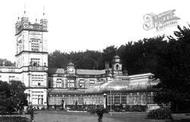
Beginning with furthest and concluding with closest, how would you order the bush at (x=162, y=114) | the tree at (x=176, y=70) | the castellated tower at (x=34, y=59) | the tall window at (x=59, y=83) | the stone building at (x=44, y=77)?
the tall window at (x=59, y=83) → the castellated tower at (x=34, y=59) → the stone building at (x=44, y=77) → the bush at (x=162, y=114) → the tree at (x=176, y=70)

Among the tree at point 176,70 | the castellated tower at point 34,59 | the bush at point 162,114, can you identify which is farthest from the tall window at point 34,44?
the tree at point 176,70

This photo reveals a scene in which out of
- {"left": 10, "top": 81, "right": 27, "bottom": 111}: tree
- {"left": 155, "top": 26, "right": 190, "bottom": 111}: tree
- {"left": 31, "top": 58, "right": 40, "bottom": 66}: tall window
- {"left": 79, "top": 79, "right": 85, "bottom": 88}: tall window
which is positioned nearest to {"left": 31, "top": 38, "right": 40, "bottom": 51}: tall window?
{"left": 31, "top": 58, "right": 40, "bottom": 66}: tall window

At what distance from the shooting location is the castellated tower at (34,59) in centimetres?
7325

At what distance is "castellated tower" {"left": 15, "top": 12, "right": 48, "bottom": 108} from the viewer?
73250 mm

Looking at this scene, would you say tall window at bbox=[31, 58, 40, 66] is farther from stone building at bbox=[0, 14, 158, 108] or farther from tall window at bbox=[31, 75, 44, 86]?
tall window at bbox=[31, 75, 44, 86]

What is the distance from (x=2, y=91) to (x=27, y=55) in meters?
31.6

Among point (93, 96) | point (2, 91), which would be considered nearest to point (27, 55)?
point (93, 96)

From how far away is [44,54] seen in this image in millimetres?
75688

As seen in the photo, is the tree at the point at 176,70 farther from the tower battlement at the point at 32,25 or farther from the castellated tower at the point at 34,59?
the tower battlement at the point at 32,25

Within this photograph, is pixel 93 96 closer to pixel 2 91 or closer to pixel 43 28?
pixel 43 28

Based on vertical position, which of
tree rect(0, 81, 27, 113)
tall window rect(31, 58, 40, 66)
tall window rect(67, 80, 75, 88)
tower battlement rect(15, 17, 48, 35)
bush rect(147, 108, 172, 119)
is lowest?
bush rect(147, 108, 172, 119)

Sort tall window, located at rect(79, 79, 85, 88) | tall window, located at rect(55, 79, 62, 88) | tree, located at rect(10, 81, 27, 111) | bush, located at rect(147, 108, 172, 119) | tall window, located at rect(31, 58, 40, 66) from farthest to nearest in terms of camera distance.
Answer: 1. tall window, located at rect(79, 79, 85, 88)
2. tall window, located at rect(55, 79, 62, 88)
3. tall window, located at rect(31, 58, 40, 66)
4. tree, located at rect(10, 81, 27, 111)
5. bush, located at rect(147, 108, 172, 119)

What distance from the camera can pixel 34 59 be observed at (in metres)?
74.9

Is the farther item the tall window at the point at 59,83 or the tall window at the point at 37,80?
the tall window at the point at 59,83
